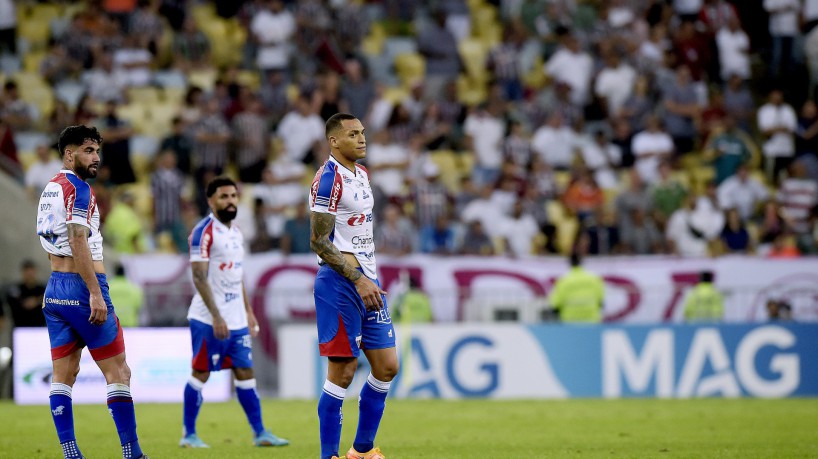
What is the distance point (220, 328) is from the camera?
1332 cm

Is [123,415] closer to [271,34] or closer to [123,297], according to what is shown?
[123,297]

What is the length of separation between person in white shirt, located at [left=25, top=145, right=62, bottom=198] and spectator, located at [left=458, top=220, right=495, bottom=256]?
25.3ft

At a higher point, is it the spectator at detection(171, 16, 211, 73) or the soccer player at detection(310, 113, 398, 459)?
the spectator at detection(171, 16, 211, 73)

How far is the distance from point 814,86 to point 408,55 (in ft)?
30.4

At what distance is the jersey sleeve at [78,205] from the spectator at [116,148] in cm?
1505

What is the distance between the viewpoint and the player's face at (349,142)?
10.5 metres

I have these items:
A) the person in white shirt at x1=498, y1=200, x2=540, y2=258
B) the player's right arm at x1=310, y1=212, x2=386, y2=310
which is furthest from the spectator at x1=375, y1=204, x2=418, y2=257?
the player's right arm at x1=310, y1=212, x2=386, y2=310

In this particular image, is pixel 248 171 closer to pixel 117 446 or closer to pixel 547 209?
pixel 547 209

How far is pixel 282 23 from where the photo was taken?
2831 cm

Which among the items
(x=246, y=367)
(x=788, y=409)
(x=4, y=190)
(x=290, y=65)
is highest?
(x=290, y=65)

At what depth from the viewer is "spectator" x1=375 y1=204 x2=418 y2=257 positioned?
2333cm

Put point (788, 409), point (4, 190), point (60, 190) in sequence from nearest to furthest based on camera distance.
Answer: point (60, 190)
point (788, 409)
point (4, 190)

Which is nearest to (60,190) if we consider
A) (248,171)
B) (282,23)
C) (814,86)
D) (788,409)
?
(788,409)

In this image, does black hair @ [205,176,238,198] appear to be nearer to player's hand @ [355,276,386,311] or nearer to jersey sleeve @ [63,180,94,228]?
jersey sleeve @ [63,180,94,228]
